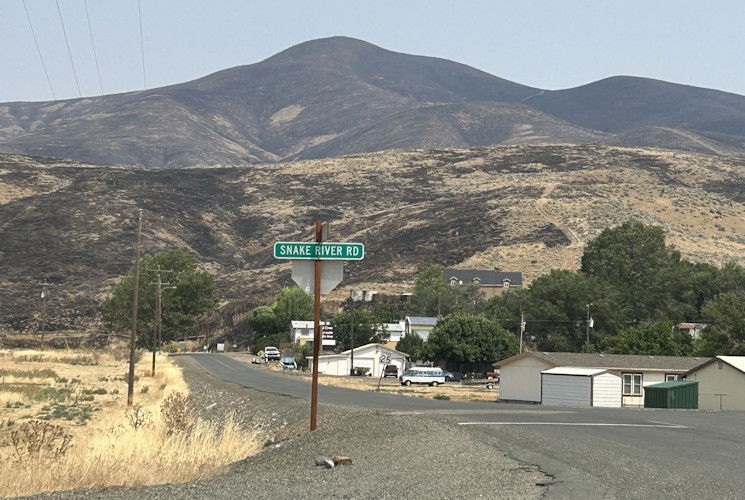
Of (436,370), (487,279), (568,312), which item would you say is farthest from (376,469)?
(487,279)

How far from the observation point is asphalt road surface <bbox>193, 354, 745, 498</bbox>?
48.0 feet

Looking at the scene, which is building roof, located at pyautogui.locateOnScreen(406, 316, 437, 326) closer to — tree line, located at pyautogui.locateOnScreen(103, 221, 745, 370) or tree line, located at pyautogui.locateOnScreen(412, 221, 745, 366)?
tree line, located at pyautogui.locateOnScreen(103, 221, 745, 370)

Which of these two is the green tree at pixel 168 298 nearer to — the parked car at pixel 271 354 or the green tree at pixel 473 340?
the parked car at pixel 271 354

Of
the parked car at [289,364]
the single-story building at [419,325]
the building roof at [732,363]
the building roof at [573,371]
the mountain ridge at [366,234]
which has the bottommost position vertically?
the parked car at [289,364]

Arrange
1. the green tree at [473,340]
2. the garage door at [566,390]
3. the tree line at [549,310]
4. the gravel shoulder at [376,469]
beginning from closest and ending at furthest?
1. the gravel shoulder at [376,469]
2. the garage door at [566,390]
3. the tree line at [549,310]
4. the green tree at [473,340]

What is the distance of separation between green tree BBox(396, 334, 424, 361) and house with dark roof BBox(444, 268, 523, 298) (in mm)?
29958

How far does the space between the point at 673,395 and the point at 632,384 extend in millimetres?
13736

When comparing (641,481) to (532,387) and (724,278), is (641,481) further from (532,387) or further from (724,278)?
(724,278)

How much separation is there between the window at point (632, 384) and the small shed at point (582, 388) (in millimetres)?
3275

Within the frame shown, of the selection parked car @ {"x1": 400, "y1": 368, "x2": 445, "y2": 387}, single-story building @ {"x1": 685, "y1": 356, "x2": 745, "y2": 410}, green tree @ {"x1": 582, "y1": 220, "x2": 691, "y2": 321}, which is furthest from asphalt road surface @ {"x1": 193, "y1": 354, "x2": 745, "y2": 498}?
green tree @ {"x1": 582, "y1": 220, "x2": 691, "y2": 321}

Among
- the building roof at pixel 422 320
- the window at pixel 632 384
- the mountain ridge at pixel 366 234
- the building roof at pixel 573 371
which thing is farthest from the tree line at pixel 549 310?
the building roof at pixel 573 371

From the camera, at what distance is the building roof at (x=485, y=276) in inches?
5635

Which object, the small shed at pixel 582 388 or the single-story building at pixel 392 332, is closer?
the small shed at pixel 582 388

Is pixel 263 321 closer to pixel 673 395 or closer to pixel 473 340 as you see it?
pixel 473 340
